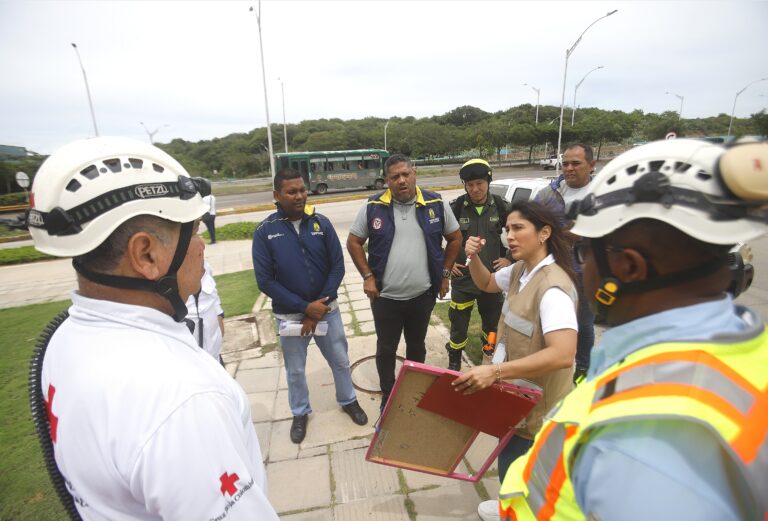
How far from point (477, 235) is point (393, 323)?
4.02ft

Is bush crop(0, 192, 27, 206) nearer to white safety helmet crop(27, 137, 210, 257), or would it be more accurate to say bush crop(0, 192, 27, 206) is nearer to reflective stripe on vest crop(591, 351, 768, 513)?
white safety helmet crop(27, 137, 210, 257)

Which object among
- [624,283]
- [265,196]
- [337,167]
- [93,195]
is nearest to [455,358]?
[624,283]

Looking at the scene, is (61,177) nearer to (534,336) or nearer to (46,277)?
(534,336)

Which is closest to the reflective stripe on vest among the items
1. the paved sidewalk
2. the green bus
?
the paved sidewalk

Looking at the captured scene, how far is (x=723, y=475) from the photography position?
0.69m

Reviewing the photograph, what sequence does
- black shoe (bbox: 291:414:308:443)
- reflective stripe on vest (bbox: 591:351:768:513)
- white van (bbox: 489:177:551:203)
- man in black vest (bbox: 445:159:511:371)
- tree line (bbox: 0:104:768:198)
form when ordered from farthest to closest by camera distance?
tree line (bbox: 0:104:768:198), white van (bbox: 489:177:551:203), man in black vest (bbox: 445:159:511:371), black shoe (bbox: 291:414:308:443), reflective stripe on vest (bbox: 591:351:768:513)

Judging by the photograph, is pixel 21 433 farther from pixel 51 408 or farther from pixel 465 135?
pixel 465 135

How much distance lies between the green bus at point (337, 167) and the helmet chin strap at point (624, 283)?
26.4m

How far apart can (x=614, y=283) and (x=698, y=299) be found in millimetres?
179

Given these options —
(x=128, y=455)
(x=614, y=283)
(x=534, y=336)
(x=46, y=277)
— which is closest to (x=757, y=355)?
(x=614, y=283)

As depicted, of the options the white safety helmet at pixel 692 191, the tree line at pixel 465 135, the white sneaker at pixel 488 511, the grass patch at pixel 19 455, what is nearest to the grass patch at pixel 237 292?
the grass patch at pixel 19 455

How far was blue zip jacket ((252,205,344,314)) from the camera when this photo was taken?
3021 millimetres

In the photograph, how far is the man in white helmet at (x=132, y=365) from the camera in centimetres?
90

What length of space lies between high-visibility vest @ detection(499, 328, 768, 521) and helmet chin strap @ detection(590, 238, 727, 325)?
18 cm
